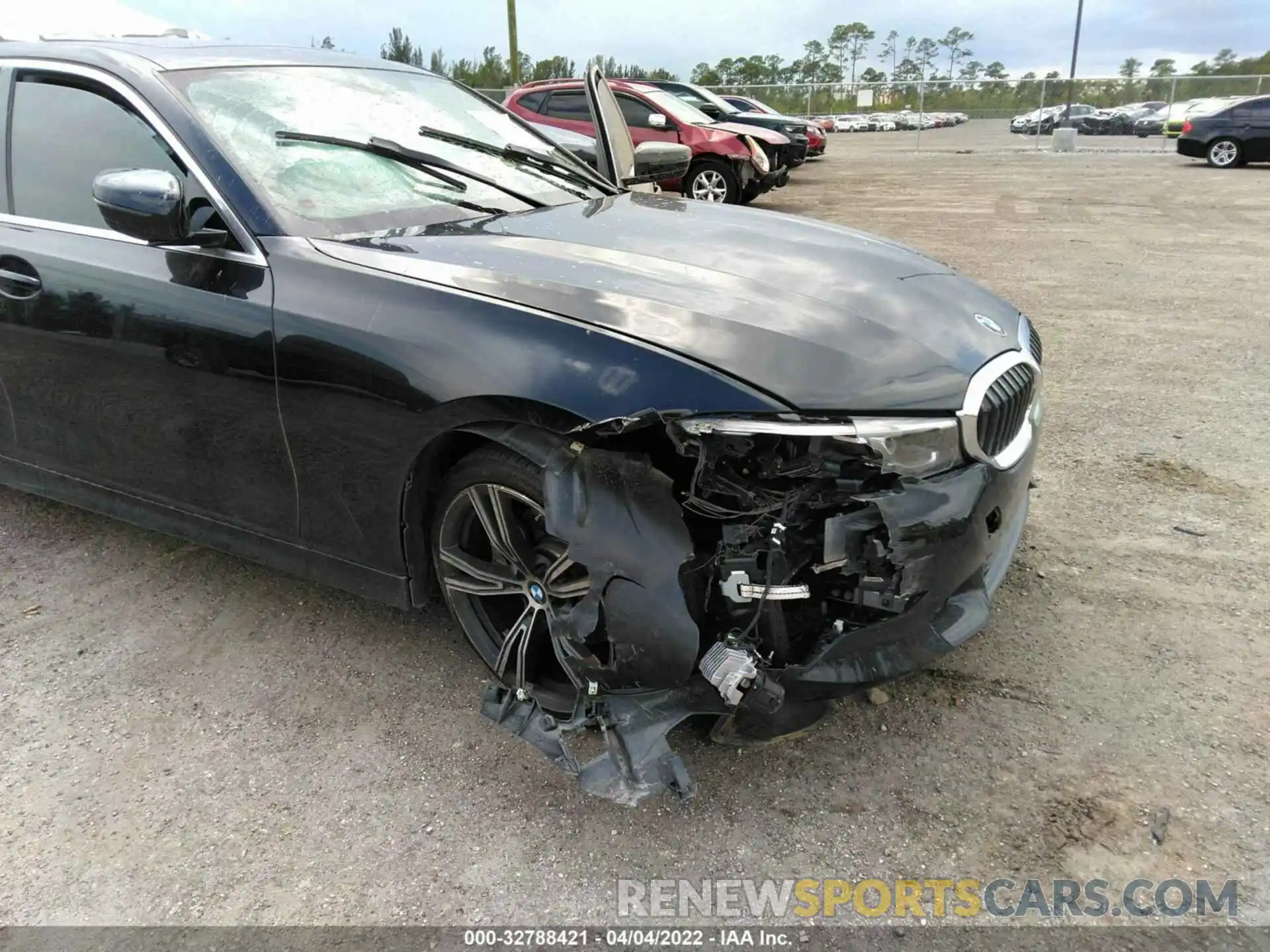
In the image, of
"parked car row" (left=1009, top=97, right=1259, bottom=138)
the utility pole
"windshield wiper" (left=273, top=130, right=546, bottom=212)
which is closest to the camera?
"windshield wiper" (left=273, top=130, right=546, bottom=212)

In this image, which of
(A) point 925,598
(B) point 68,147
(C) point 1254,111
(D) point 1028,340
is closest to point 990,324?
(D) point 1028,340

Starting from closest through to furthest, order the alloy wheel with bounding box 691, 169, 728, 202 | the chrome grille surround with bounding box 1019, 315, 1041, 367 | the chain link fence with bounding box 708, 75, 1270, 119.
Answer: the chrome grille surround with bounding box 1019, 315, 1041, 367
the alloy wheel with bounding box 691, 169, 728, 202
the chain link fence with bounding box 708, 75, 1270, 119

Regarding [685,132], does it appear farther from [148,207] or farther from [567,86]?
[148,207]

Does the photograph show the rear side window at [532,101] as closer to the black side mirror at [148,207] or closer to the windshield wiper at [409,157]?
the windshield wiper at [409,157]

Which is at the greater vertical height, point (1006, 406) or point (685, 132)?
point (685, 132)

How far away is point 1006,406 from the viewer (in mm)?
2426

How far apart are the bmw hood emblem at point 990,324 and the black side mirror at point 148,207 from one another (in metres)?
2.26

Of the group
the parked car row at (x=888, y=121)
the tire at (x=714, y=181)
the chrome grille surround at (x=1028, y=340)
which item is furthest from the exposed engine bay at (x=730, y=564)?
the parked car row at (x=888, y=121)

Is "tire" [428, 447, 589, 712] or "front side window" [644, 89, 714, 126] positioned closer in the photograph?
"tire" [428, 447, 589, 712]

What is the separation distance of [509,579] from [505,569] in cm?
3

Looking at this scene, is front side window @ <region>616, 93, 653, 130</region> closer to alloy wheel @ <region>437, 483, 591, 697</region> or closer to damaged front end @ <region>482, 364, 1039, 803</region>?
alloy wheel @ <region>437, 483, 591, 697</region>

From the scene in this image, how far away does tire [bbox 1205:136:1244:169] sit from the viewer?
19234 mm

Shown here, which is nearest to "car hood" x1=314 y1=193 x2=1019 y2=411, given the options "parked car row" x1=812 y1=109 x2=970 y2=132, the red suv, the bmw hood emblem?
the bmw hood emblem

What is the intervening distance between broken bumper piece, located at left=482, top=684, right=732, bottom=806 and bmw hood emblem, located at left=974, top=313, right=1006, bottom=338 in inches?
54.9
